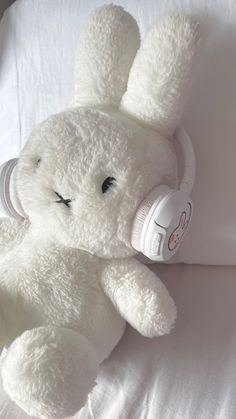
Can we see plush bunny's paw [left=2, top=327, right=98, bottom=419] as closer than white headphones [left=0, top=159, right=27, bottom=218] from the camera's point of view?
Yes

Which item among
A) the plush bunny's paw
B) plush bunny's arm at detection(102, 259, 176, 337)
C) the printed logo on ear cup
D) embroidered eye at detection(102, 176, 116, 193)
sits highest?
embroidered eye at detection(102, 176, 116, 193)

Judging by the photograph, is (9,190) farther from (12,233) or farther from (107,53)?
(107,53)

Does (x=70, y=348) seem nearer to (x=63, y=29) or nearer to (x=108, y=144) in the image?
(x=108, y=144)

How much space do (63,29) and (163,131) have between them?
0.98 ft

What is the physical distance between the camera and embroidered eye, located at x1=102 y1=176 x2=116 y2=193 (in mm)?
541

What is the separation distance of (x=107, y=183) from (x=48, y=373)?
0.68 ft

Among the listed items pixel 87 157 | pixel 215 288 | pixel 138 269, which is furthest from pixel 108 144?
pixel 215 288

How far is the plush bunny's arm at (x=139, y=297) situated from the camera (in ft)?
1.79

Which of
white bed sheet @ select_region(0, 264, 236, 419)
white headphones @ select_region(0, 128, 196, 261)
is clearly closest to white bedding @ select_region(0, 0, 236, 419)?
white bed sheet @ select_region(0, 264, 236, 419)

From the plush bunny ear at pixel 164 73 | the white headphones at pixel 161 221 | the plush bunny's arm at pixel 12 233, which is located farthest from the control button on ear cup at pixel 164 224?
the plush bunny's arm at pixel 12 233

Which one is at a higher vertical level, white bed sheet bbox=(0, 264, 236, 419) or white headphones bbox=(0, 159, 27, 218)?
white headphones bbox=(0, 159, 27, 218)

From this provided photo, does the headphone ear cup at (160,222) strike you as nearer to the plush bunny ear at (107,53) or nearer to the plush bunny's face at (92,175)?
the plush bunny's face at (92,175)

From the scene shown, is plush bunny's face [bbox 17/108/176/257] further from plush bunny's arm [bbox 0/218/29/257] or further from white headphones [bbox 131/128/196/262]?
plush bunny's arm [bbox 0/218/29/257]

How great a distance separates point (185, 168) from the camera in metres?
0.61
